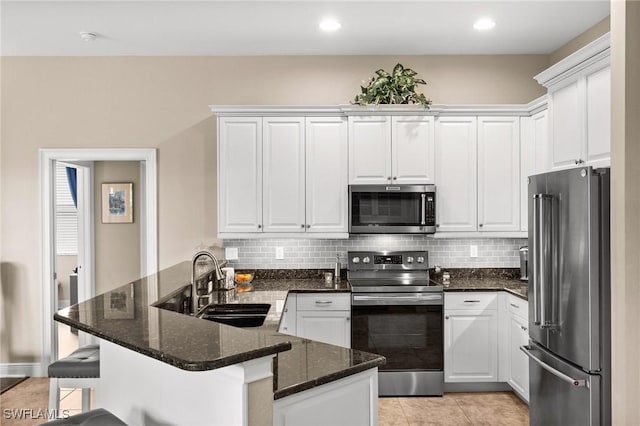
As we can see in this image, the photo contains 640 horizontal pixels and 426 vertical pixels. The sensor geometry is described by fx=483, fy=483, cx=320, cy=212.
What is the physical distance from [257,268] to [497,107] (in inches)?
101

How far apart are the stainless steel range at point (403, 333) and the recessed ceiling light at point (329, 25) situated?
2.09m

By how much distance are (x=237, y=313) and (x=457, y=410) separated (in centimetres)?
189

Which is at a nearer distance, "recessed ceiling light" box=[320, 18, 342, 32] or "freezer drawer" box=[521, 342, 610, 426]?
"freezer drawer" box=[521, 342, 610, 426]

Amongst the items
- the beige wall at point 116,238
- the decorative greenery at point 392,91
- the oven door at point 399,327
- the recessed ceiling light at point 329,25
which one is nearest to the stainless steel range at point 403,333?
the oven door at point 399,327

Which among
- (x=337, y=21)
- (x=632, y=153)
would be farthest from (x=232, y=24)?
(x=632, y=153)

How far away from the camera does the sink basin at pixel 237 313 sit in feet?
9.98

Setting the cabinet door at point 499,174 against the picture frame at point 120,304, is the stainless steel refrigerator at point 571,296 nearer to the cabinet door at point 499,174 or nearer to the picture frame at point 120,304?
the cabinet door at point 499,174

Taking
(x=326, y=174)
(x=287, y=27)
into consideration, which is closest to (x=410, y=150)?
(x=326, y=174)

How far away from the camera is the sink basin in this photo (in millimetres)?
3043

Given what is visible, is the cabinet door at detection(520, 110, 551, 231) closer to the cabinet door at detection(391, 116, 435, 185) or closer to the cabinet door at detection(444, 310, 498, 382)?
the cabinet door at detection(391, 116, 435, 185)

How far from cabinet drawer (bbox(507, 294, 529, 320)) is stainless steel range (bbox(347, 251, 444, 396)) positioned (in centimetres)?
54

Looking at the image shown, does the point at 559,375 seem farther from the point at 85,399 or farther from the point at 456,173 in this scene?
the point at 85,399

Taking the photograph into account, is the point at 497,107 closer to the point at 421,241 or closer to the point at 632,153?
the point at 421,241

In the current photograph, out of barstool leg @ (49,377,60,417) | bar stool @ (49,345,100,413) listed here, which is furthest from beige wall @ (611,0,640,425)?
barstool leg @ (49,377,60,417)
